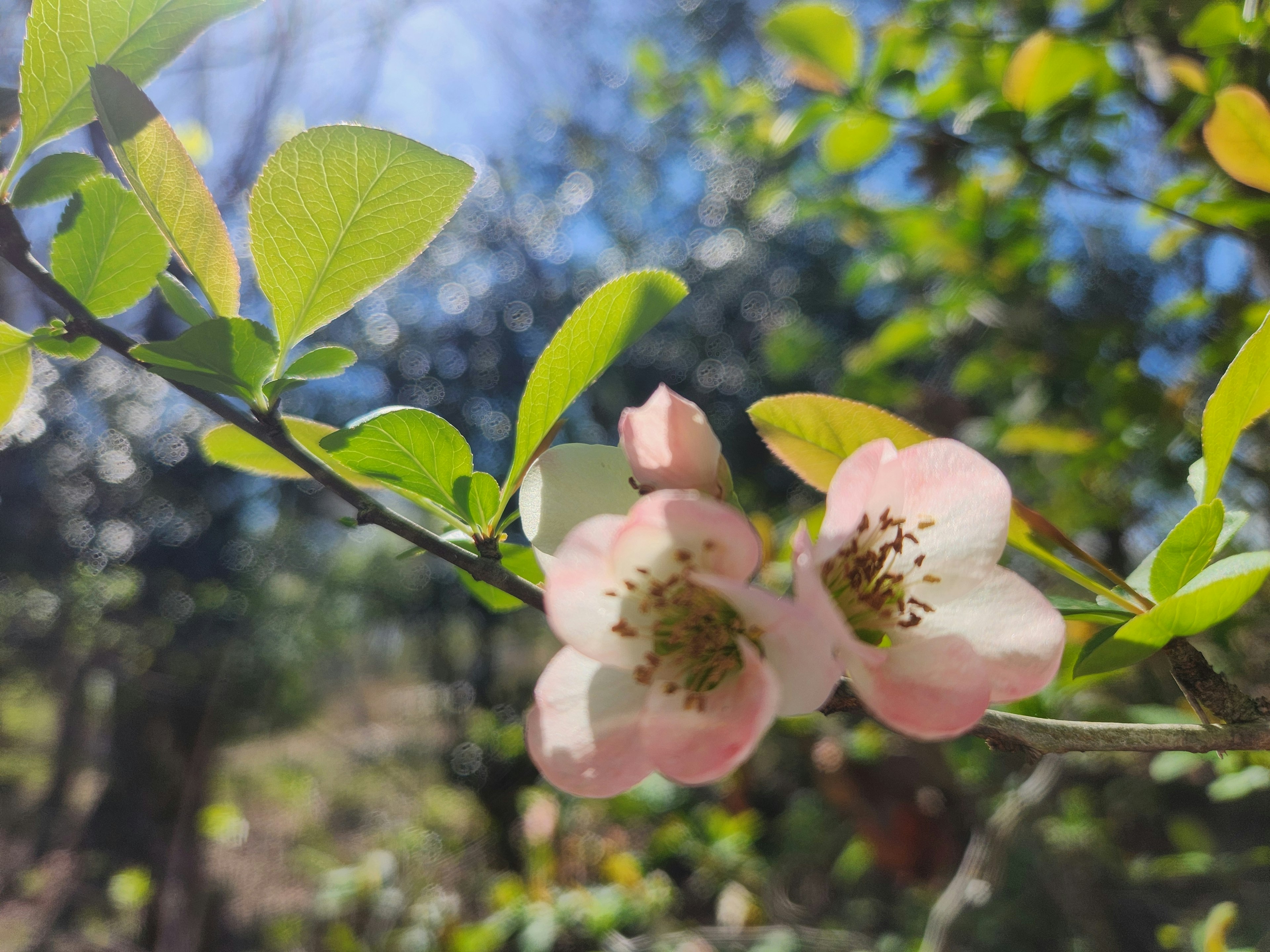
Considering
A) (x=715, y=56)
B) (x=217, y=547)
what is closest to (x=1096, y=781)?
(x=715, y=56)

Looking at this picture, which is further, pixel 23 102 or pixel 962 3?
pixel 962 3

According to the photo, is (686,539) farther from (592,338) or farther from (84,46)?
(84,46)

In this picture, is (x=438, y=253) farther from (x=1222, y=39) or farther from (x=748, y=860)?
(x=1222, y=39)

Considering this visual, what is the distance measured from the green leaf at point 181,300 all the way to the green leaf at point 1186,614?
0.39 m

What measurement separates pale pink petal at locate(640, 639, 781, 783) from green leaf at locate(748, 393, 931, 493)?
0.12 metres

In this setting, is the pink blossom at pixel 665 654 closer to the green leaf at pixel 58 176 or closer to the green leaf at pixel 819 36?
the green leaf at pixel 58 176

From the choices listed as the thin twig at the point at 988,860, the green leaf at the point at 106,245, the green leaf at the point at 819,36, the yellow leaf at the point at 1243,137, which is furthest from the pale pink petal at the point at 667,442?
the thin twig at the point at 988,860

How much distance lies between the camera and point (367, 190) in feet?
0.99

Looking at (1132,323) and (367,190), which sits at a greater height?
(367,190)

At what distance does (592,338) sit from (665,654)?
13 cm

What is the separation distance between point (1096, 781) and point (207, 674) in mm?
3132

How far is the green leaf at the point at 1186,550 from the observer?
0.33 meters

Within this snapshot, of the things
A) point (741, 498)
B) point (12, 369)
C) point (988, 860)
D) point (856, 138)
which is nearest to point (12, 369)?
point (12, 369)

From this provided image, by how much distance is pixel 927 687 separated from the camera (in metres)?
0.26
